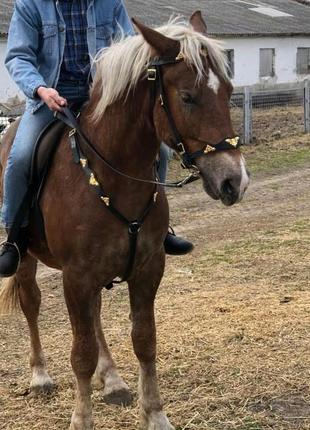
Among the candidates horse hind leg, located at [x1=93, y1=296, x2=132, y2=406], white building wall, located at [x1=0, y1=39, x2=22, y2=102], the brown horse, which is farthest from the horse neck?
white building wall, located at [x1=0, y1=39, x2=22, y2=102]

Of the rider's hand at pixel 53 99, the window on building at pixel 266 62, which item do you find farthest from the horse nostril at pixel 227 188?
the window on building at pixel 266 62

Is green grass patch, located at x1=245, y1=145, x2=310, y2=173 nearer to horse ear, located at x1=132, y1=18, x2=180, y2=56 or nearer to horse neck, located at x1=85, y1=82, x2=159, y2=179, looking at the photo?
horse neck, located at x1=85, y1=82, x2=159, y2=179

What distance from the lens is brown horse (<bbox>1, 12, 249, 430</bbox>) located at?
110 inches

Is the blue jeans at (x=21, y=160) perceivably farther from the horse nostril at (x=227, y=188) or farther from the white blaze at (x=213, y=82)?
the horse nostril at (x=227, y=188)

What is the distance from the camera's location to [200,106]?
2795 mm

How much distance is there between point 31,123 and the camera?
143 inches

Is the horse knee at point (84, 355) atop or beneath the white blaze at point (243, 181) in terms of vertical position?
beneath

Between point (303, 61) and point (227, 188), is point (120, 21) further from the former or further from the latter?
point (303, 61)

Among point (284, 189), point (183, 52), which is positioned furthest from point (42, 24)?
point (284, 189)

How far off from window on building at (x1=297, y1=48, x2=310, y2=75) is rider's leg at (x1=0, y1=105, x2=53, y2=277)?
28.3 m

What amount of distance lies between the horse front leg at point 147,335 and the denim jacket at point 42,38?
1.13 m

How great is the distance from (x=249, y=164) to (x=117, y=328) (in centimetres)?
848

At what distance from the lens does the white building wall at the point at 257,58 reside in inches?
1061

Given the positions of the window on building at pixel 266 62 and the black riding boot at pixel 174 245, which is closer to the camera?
the black riding boot at pixel 174 245
